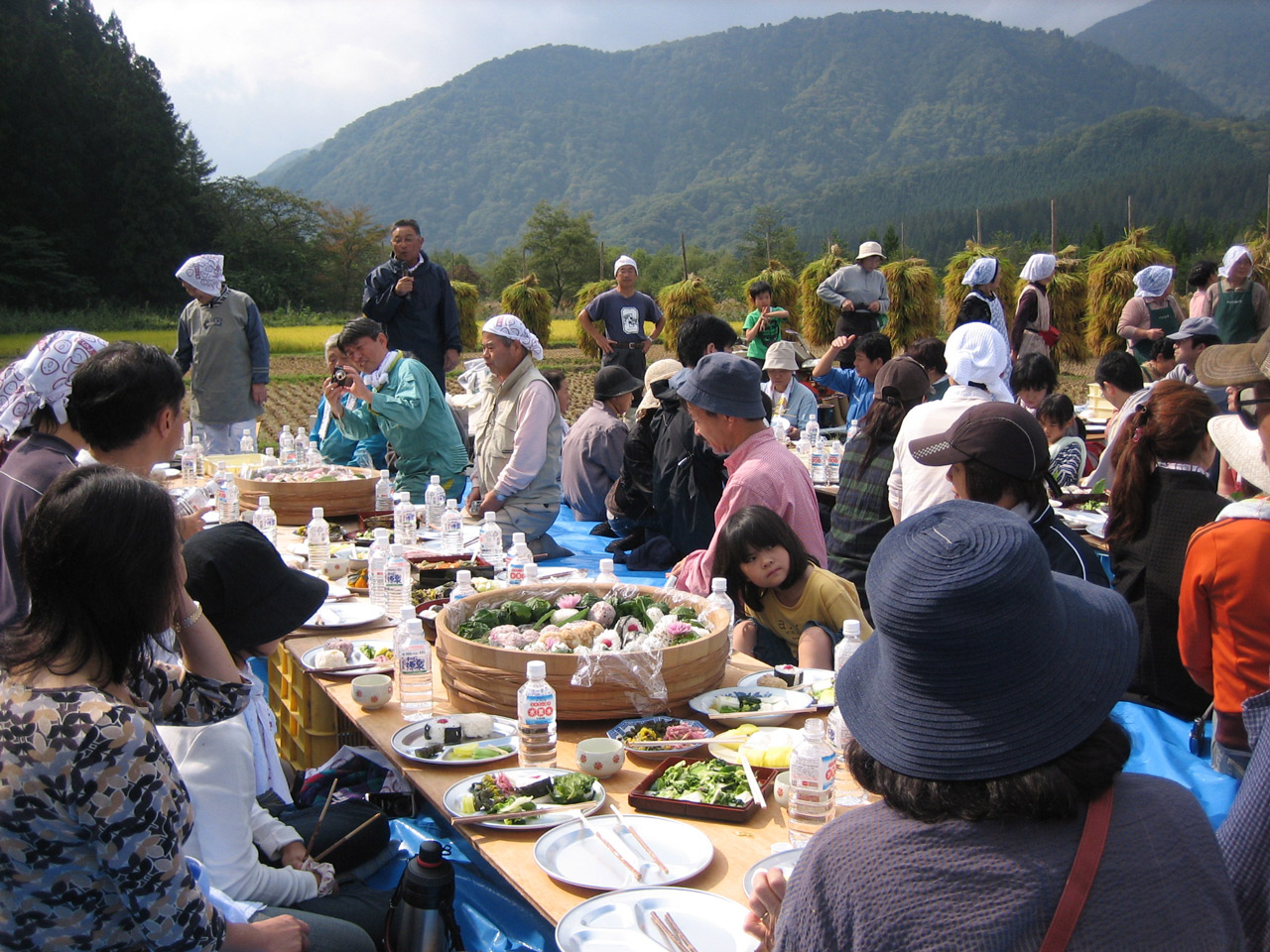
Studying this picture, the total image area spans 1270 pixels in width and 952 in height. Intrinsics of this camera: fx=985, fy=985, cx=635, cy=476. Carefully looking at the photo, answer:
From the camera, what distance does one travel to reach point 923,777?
3.95 feet

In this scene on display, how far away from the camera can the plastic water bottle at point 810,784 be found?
2.13 m

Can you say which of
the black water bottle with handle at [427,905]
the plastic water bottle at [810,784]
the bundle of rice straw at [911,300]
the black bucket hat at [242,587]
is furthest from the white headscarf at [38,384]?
→ the bundle of rice straw at [911,300]

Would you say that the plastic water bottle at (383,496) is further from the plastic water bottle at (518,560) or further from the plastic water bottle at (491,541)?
the plastic water bottle at (518,560)

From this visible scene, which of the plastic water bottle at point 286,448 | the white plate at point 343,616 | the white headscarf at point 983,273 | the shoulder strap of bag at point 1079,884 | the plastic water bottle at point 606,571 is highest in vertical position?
the white headscarf at point 983,273

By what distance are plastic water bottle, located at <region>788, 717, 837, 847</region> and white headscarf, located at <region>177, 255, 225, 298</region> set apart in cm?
674

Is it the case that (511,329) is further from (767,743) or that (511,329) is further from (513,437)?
(767,743)

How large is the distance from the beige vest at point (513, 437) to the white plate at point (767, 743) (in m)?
3.58

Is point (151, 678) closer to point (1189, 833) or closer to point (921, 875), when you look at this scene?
point (921, 875)

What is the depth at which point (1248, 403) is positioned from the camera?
2.32 meters

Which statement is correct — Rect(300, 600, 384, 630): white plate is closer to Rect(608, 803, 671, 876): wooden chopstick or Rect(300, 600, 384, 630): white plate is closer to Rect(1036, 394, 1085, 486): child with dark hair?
Rect(608, 803, 671, 876): wooden chopstick

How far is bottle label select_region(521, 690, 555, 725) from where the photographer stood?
8.21 feet

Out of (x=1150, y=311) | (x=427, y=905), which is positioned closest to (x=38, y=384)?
(x=427, y=905)

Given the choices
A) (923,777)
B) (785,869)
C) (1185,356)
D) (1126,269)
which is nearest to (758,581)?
(785,869)

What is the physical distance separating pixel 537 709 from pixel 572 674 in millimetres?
217
